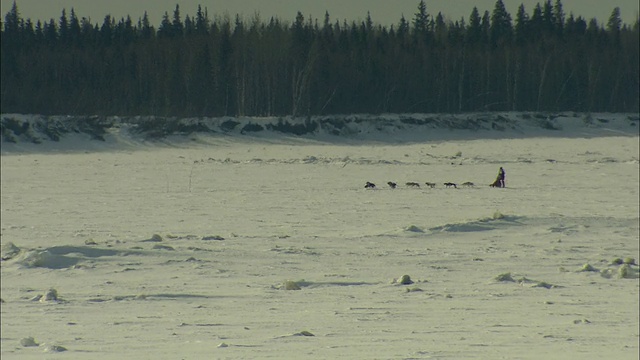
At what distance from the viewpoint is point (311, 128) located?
38.2m

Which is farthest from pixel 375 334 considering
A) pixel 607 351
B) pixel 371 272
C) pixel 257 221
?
pixel 257 221

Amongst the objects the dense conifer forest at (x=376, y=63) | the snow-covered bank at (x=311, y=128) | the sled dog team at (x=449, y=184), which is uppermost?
the dense conifer forest at (x=376, y=63)

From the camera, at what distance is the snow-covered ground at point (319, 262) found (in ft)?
22.6

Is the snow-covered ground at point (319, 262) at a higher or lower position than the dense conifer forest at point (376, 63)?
lower

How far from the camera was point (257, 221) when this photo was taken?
1605 centimetres

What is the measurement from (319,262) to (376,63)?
8.58 ft

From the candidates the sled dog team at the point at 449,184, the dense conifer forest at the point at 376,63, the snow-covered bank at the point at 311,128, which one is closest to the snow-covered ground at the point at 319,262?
the sled dog team at the point at 449,184

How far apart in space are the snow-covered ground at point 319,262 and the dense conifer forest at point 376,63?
74.3 inches

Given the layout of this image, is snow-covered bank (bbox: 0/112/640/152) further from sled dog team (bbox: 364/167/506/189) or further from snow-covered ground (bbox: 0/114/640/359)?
sled dog team (bbox: 364/167/506/189)

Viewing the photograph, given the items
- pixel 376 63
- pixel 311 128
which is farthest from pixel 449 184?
pixel 311 128

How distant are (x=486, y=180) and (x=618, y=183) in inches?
126

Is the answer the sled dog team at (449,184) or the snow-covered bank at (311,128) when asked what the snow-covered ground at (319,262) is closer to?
the sled dog team at (449,184)

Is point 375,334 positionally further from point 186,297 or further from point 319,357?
point 186,297

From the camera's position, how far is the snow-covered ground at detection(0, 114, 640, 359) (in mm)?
6895
